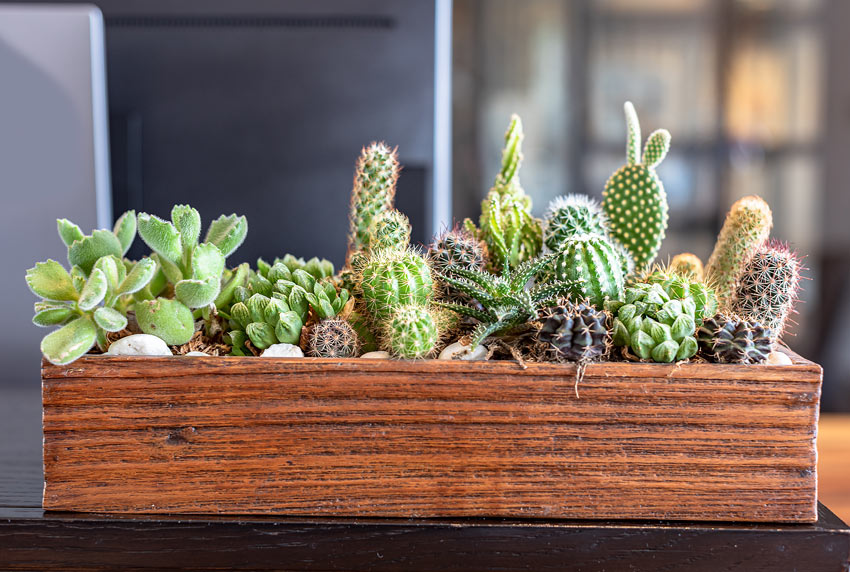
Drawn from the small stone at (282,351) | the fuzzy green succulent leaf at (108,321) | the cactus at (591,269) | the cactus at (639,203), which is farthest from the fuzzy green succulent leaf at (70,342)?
the cactus at (639,203)

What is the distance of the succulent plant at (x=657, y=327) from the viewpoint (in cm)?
51

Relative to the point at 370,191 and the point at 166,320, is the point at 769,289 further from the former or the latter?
the point at 166,320

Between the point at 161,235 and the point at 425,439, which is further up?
the point at 161,235

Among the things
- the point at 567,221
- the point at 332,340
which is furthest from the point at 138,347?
the point at 567,221

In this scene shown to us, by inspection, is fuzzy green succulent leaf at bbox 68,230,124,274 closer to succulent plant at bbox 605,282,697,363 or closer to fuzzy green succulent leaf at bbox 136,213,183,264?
fuzzy green succulent leaf at bbox 136,213,183,264

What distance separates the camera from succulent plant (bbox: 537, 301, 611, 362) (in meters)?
0.50

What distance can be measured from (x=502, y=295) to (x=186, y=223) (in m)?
0.23

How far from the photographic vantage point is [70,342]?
1.66 ft

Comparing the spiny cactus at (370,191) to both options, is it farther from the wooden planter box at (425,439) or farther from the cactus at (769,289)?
the cactus at (769,289)

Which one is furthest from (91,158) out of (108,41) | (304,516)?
(304,516)

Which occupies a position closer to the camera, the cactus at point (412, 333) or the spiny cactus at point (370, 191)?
the cactus at point (412, 333)

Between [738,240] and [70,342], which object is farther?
[738,240]

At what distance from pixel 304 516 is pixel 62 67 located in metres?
0.70

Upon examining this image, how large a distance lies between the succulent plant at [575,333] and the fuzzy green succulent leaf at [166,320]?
0.24 meters
